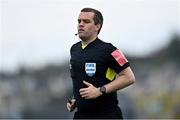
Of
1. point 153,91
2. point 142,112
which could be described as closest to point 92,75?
point 142,112

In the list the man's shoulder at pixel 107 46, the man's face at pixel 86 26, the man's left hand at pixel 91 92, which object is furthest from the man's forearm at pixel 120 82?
the man's face at pixel 86 26

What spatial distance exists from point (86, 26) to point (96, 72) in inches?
17.8

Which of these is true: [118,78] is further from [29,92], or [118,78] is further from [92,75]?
[29,92]

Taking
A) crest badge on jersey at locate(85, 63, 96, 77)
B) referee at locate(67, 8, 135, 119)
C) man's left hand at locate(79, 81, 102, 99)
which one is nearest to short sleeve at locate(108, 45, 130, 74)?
referee at locate(67, 8, 135, 119)

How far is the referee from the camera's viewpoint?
7871 millimetres

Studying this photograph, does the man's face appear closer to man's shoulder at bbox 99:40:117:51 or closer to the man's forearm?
man's shoulder at bbox 99:40:117:51

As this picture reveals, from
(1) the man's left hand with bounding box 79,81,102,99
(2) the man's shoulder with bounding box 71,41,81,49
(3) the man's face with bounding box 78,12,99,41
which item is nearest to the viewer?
(1) the man's left hand with bounding box 79,81,102,99

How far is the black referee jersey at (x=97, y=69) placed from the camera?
7902 millimetres

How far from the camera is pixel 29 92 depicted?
2214 cm

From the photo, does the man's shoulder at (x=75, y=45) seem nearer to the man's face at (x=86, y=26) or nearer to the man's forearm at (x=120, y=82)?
the man's face at (x=86, y=26)

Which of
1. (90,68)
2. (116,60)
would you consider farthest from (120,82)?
(90,68)

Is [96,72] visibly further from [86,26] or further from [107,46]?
[86,26]

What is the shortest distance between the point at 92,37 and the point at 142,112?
1142 cm

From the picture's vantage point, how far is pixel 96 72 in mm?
7930
